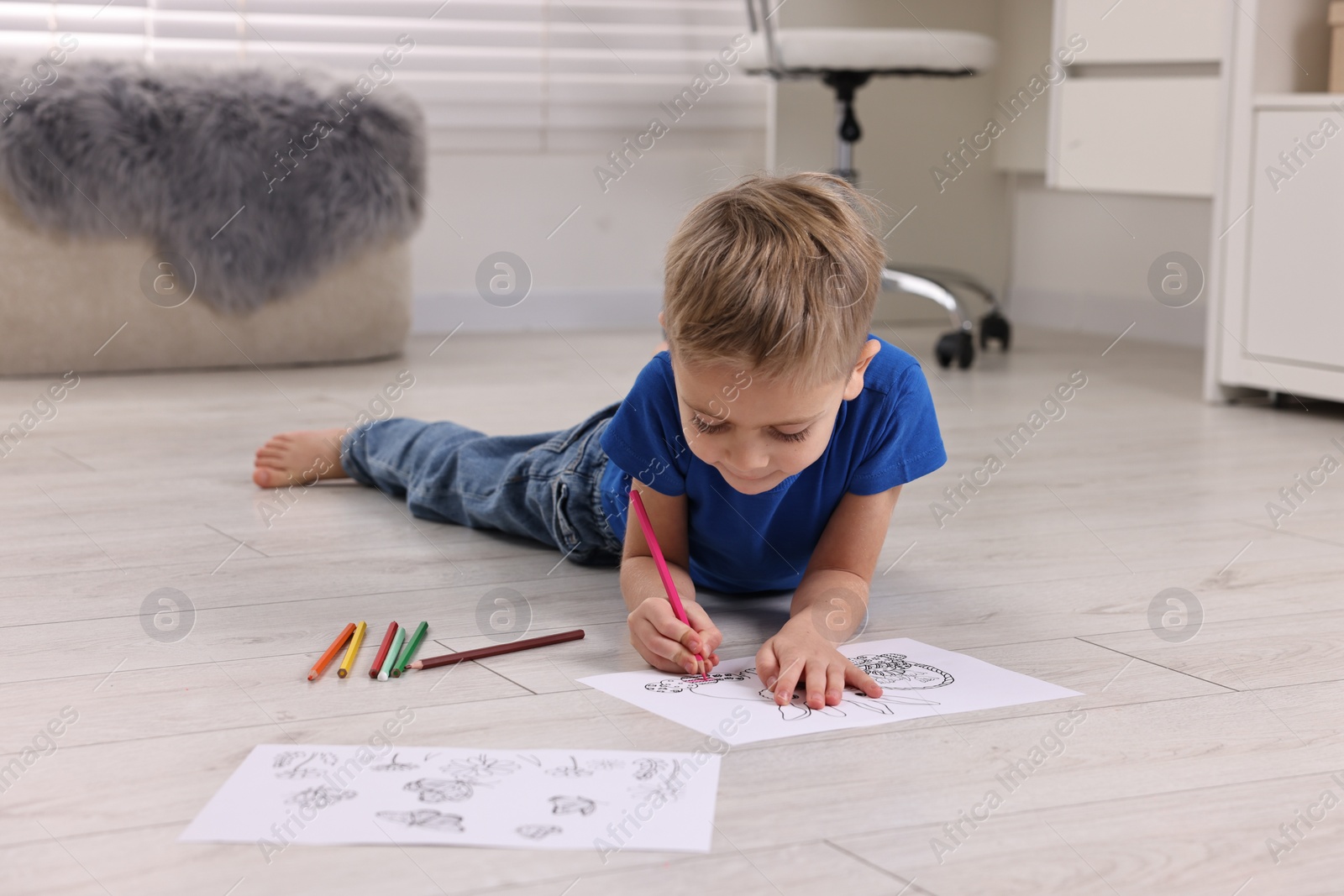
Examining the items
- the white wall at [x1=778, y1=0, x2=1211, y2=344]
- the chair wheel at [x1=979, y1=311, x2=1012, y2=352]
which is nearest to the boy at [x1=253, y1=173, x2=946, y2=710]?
the chair wheel at [x1=979, y1=311, x2=1012, y2=352]

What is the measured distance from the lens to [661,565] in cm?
98

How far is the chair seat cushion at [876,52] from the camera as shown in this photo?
7.92ft

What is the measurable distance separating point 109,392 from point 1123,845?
1893 millimetres

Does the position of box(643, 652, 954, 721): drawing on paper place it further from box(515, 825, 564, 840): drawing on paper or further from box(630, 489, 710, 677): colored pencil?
box(515, 825, 564, 840): drawing on paper

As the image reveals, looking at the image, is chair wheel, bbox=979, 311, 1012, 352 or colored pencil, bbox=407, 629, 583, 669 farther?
chair wheel, bbox=979, 311, 1012, 352

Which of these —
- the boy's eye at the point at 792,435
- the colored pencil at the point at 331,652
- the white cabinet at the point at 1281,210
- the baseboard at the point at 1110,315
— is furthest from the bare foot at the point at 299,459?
the baseboard at the point at 1110,315

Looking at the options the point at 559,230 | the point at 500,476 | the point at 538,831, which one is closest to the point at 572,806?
the point at 538,831

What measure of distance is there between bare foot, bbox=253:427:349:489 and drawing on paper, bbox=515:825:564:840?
95 cm

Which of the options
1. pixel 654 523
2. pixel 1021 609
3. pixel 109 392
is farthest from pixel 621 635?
pixel 109 392

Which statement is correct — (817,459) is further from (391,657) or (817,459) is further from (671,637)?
(391,657)

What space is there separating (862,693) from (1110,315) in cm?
240

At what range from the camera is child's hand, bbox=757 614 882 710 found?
89cm

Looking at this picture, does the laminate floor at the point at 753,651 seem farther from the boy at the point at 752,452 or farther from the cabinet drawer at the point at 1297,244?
the cabinet drawer at the point at 1297,244

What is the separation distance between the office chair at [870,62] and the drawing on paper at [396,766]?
1.88 m
